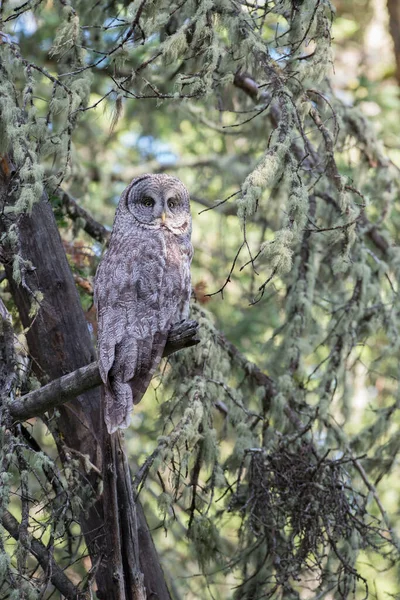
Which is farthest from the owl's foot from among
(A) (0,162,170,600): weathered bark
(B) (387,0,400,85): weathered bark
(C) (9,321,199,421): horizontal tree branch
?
(B) (387,0,400,85): weathered bark

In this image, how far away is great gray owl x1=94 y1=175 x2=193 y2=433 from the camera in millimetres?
3537

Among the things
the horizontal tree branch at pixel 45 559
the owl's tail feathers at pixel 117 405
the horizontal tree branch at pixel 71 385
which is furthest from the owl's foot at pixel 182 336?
the horizontal tree branch at pixel 45 559

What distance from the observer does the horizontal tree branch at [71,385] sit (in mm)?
3359

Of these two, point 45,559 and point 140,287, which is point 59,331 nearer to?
point 140,287

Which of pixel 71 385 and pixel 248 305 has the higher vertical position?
pixel 248 305

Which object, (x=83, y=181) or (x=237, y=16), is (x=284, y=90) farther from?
(x=83, y=181)

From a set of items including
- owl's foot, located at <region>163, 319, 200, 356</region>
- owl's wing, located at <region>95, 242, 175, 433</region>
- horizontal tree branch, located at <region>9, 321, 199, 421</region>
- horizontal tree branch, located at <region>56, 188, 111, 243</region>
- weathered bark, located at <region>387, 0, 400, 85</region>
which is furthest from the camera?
weathered bark, located at <region>387, 0, 400, 85</region>

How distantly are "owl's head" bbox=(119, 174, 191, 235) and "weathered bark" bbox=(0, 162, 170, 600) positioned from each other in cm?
43

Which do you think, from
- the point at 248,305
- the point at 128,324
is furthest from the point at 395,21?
the point at 128,324

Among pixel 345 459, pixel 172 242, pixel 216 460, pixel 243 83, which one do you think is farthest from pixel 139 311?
pixel 243 83

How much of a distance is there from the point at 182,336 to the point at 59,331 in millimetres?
1097

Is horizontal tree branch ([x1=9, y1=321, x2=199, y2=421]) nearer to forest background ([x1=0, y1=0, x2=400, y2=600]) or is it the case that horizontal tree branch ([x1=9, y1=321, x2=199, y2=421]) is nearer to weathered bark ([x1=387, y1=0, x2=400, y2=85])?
forest background ([x1=0, y1=0, x2=400, y2=600])

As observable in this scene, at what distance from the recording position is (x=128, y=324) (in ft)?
12.2

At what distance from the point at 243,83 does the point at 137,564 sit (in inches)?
120
